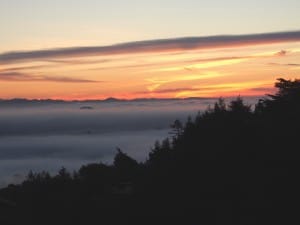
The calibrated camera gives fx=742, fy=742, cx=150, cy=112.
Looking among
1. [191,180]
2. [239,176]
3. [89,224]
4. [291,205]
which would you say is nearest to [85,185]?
[89,224]

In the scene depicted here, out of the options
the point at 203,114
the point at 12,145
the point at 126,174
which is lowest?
the point at 12,145

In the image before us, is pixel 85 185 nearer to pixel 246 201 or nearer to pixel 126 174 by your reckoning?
pixel 126 174

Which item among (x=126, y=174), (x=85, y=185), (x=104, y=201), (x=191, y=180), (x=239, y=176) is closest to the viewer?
(x=239, y=176)

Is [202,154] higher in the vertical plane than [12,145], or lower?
higher

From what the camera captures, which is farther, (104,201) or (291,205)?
(104,201)

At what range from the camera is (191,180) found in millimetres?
24062

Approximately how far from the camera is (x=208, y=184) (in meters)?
23.1

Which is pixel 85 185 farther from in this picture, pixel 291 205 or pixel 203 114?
pixel 291 205

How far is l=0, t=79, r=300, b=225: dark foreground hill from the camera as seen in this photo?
21297 mm

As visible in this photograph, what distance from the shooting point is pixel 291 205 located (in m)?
20.2

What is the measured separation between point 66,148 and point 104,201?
133682 millimetres

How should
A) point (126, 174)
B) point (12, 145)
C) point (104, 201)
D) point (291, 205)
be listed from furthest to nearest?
point (12, 145) < point (126, 174) < point (104, 201) < point (291, 205)

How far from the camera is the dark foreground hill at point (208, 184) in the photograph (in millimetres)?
21297

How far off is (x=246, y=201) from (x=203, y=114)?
9680mm
